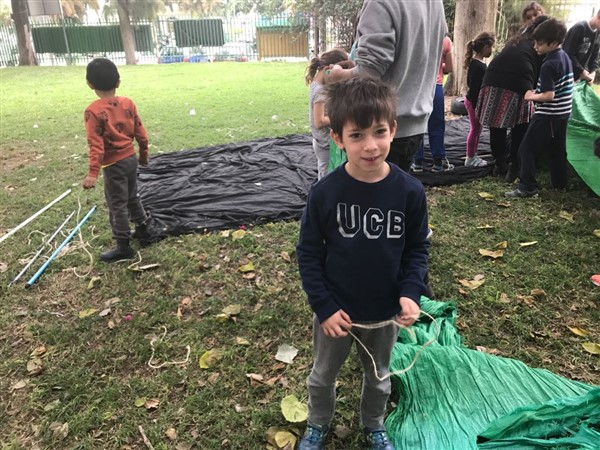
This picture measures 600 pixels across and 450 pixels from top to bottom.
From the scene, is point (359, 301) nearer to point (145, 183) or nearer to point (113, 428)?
point (113, 428)

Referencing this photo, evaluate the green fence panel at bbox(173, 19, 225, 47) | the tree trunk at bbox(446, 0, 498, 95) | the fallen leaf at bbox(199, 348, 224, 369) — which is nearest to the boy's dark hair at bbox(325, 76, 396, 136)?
the fallen leaf at bbox(199, 348, 224, 369)

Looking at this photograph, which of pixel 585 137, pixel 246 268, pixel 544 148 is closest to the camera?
pixel 246 268

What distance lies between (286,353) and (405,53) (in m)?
1.83

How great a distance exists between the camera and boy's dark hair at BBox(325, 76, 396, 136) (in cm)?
152

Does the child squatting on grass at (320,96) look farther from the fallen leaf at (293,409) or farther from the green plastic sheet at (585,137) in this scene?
the green plastic sheet at (585,137)

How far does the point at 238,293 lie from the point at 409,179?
193 centimetres

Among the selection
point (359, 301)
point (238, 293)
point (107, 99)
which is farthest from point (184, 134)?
point (359, 301)

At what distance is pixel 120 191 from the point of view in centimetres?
365

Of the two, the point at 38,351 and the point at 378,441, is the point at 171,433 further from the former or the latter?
the point at 38,351

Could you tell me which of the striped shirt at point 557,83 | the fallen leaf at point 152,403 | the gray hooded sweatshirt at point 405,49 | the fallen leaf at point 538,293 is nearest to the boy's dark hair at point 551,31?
the striped shirt at point 557,83

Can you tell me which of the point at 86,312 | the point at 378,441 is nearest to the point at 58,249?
the point at 86,312

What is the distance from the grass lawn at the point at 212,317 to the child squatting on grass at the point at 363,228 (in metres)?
0.84

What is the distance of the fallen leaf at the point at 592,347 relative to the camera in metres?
2.53

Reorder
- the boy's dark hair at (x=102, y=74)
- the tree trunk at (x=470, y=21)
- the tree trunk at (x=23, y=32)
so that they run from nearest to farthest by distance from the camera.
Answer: the boy's dark hair at (x=102, y=74) → the tree trunk at (x=470, y=21) → the tree trunk at (x=23, y=32)
